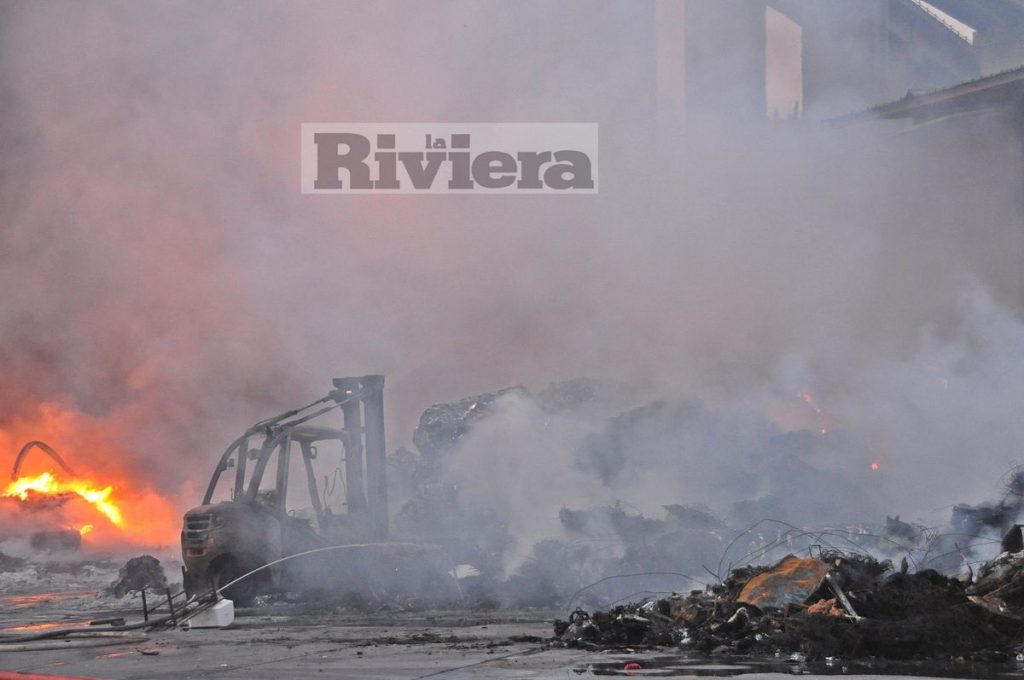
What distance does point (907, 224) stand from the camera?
21.5 meters

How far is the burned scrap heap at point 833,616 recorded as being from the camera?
8.47 meters

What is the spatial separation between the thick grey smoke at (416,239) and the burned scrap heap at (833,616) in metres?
11.3

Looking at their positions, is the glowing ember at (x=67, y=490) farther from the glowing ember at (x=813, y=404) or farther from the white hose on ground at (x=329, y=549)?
the glowing ember at (x=813, y=404)

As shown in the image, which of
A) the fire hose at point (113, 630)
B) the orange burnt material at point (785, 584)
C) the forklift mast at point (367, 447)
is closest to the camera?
the orange burnt material at point (785, 584)

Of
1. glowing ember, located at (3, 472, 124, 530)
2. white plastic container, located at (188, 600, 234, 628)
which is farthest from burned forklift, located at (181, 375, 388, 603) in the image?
glowing ember, located at (3, 472, 124, 530)

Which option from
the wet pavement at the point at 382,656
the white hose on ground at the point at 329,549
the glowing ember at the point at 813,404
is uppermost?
the glowing ember at the point at 813,404

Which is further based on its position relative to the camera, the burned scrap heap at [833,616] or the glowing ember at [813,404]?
the glowing ember at [813,404]

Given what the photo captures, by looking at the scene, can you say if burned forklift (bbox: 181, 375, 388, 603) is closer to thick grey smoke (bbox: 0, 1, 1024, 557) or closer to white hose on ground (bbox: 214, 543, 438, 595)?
white hose on ground (bbox: 214, 543, 438, 595)

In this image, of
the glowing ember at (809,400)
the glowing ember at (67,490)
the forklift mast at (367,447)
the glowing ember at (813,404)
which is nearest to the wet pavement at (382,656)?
the forklift mast at (367,447)

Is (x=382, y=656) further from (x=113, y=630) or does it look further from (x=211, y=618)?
(x=211, y=618)

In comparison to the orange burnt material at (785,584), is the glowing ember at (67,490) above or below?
above

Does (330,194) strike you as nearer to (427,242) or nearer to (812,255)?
(427,242)

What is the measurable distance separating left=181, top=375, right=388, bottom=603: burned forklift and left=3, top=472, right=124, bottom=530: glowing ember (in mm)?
8544

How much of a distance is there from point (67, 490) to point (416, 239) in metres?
9.52
